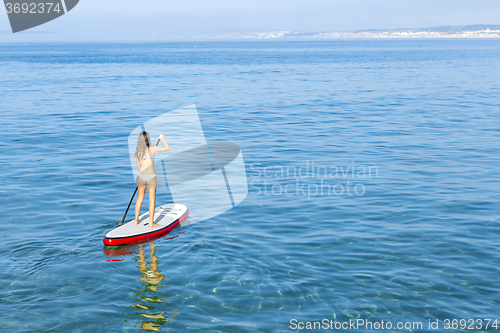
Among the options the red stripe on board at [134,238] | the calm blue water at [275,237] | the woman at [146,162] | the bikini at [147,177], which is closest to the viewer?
the calm blue water at [275,237]

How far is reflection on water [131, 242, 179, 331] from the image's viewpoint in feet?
27.2

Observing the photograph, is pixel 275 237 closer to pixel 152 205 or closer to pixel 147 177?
pixel 152 205

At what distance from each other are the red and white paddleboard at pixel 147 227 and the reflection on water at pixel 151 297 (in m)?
0.53

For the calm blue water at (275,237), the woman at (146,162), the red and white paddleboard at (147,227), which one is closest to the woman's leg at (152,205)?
the woman at (146,162)

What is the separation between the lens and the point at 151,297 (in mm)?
9070

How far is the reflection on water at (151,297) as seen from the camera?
327 inches

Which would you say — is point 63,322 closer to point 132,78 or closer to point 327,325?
point 327,325

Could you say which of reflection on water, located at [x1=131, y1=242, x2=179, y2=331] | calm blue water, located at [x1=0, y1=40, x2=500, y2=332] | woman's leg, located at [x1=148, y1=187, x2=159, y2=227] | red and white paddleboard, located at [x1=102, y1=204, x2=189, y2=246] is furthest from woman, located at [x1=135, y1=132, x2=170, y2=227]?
reflection on water, located at [x1=131, y1=242, x2=179, y2=331]

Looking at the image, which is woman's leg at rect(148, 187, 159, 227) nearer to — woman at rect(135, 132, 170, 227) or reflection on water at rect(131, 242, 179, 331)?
woman at rect(135, 132, 170, 227)

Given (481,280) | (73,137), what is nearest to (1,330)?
(481,280)

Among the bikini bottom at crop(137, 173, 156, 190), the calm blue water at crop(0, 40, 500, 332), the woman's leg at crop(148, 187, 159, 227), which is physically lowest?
the calm blue water at crop(0, 40, 500, 332)

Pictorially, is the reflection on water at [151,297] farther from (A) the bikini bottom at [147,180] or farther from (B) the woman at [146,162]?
(A) the bikini bottom at [147,180]

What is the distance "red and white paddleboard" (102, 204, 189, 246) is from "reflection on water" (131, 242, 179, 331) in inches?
20.7

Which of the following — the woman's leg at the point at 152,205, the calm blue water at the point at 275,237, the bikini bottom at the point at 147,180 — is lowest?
the calm blue water at the point at 275,237
